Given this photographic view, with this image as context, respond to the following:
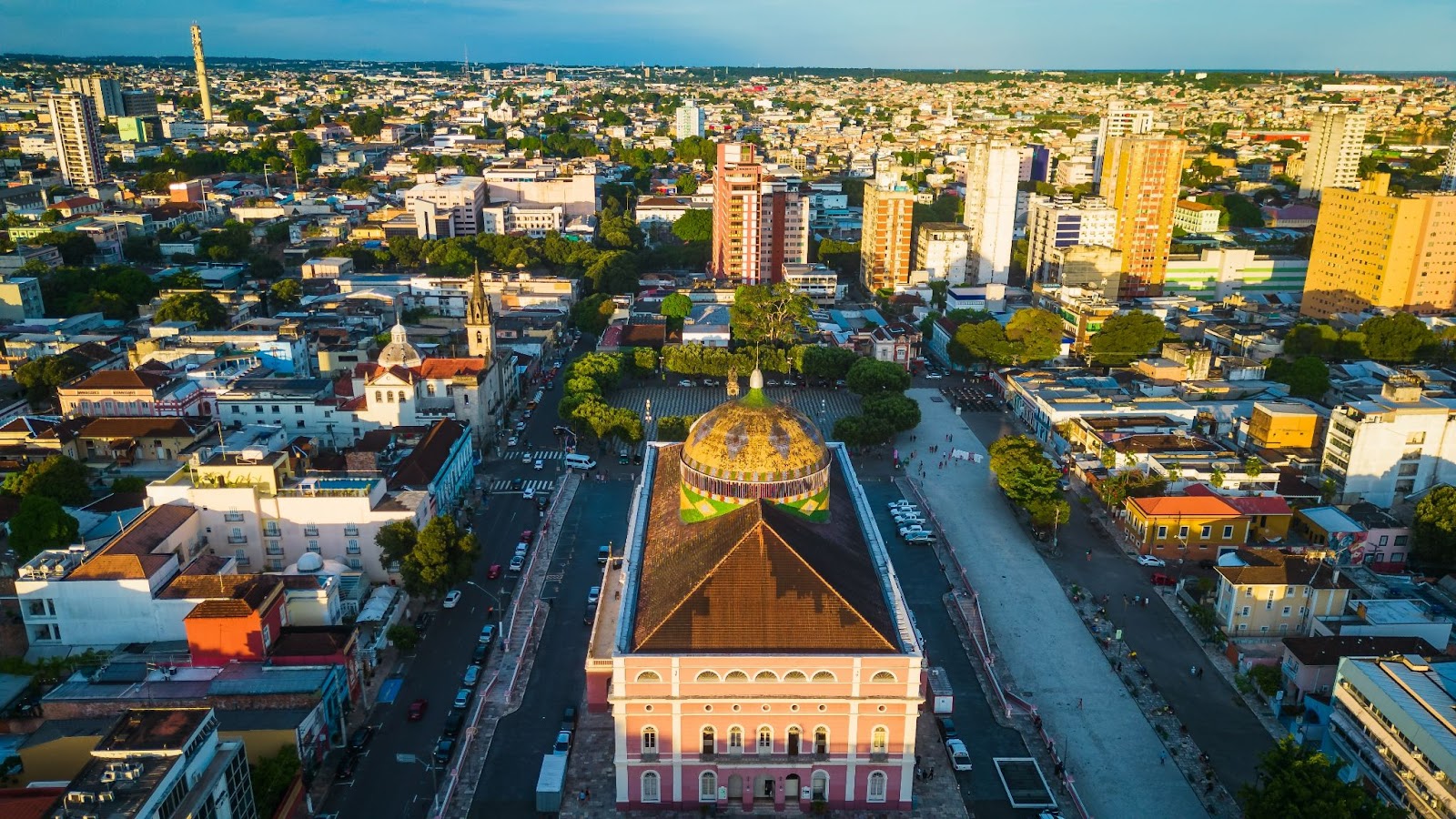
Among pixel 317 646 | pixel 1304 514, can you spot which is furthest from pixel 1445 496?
pixel 317 646

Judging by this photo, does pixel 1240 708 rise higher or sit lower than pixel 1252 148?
lower

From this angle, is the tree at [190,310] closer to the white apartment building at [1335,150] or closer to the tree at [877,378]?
the tree at [877,378]

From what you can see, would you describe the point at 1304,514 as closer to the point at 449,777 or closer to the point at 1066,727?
the point at 1066,727

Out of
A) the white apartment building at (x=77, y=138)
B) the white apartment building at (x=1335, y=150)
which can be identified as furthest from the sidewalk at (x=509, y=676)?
the white apartment building at (x=1335, y=150)

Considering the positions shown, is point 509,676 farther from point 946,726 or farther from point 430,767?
point 946,726

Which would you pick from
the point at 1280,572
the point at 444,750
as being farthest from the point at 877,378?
the point at 444,750

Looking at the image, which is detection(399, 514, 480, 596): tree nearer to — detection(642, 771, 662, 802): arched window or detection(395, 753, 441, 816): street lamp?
detection(395, 753, 441, 816): street lamp
